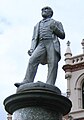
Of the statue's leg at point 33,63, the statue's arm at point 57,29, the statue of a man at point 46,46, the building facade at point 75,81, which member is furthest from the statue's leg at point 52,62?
the building facade at point 75,81

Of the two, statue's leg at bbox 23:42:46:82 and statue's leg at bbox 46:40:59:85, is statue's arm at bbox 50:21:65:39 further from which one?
statue's leg at bbox 23:42:46:82

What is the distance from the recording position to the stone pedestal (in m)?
8.14

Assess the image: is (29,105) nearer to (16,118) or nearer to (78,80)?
(16,118)

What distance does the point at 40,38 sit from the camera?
9203 millimetres

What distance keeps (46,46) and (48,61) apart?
0.33 meters

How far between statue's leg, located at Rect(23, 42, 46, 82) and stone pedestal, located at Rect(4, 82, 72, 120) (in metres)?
0.48

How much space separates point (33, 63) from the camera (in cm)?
891

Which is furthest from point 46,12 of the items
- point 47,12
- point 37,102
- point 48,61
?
point 37,102

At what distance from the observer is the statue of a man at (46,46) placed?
8.88 metres

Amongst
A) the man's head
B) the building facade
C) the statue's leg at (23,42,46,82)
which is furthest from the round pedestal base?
the building facade

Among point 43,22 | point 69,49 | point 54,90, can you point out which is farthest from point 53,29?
point 69,49

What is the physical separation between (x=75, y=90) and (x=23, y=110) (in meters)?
21.8

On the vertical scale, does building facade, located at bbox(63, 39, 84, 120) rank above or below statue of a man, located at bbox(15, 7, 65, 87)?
below

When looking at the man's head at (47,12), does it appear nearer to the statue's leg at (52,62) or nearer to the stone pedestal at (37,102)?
the statue's leg at (52,62)
